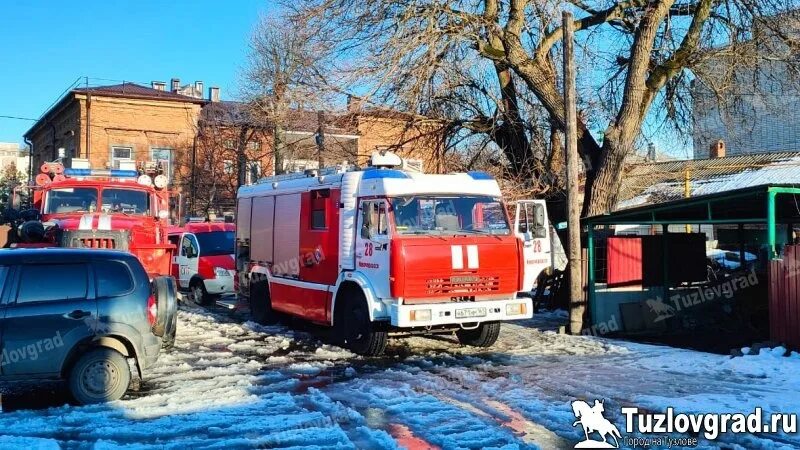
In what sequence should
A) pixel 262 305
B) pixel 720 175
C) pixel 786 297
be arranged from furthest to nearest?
1. pixel 720 175
2. pixel 262 305
3. pixel 786 297

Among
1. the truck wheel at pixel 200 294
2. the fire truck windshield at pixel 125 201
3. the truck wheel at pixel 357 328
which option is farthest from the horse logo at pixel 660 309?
the truck wheel at pixel 200 294

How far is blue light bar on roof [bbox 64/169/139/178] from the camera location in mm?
14023

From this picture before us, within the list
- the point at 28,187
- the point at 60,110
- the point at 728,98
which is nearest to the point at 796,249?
the point at 728,98

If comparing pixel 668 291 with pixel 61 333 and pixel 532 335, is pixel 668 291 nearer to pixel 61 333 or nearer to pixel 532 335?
pixel 532 335

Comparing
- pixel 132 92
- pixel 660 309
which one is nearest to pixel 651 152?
pixel 660 309

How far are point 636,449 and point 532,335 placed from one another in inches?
276

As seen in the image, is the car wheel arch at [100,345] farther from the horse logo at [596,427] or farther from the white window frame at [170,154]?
the white window frame at [170,154]

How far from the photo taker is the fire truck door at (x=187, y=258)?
60.2 feet

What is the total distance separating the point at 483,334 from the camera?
11539 mm

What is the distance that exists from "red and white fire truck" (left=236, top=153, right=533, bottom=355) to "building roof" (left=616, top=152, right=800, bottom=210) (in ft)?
38.1

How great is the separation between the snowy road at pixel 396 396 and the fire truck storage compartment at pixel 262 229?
2599mm

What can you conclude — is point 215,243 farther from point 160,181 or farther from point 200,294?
point 160,181

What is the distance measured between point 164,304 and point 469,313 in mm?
4394

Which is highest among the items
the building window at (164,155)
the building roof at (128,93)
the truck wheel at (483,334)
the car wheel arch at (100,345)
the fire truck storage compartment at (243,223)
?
the building roof at (128,93)
